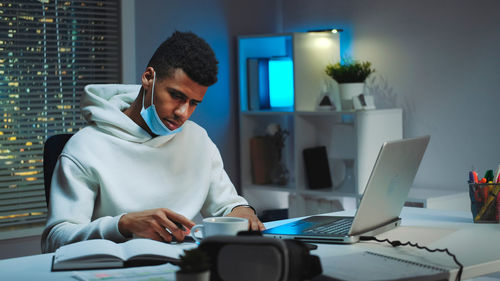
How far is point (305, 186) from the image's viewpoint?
12.3 feet

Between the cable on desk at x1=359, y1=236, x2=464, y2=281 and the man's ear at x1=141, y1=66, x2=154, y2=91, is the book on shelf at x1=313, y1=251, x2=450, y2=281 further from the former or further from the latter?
the man's ear at x1=141, y1=66, x2=154, y2=91

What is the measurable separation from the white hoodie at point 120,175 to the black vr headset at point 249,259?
58 cm

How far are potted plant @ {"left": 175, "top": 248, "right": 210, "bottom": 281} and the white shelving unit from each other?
2426 millimetres

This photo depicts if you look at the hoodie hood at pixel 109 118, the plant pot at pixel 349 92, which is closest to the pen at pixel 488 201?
the hoodie hood at pixel 109 118

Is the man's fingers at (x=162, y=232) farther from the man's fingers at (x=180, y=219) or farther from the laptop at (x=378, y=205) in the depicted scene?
the laptop at (x=378, y=205)

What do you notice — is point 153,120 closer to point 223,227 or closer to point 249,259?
point 223,227

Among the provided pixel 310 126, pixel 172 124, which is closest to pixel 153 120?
pixel 172 124

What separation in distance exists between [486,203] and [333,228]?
0.48m

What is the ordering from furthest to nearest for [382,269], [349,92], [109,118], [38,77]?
[349,92]
[38,77]
[109,118]
[382,269]

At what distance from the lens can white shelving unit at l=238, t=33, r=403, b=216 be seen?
3430 millimetres

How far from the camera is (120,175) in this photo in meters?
1.92

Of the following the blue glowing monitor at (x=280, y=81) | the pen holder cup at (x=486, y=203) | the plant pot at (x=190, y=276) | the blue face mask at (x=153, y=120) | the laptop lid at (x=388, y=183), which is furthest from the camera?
the blue glowing monitor at (x=280, y=81)

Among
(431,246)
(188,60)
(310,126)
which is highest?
(188,60)

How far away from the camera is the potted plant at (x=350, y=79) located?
350 cm
